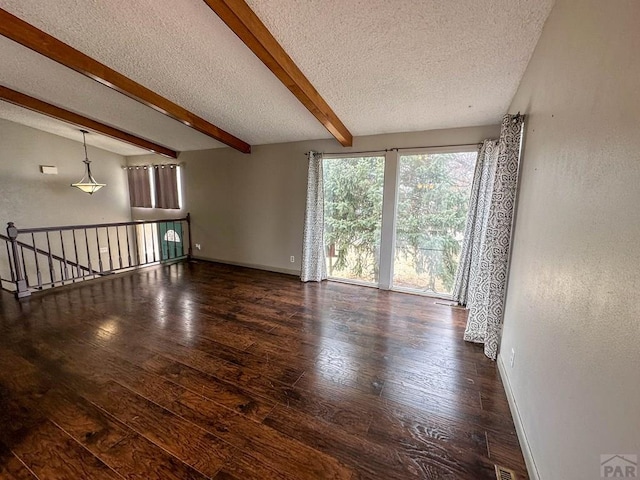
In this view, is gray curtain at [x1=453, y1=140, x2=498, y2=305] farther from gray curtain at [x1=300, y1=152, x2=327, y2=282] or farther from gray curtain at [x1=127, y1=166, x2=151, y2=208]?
gray curtain at [x1=127, y1=166, x2=151, y2=208]

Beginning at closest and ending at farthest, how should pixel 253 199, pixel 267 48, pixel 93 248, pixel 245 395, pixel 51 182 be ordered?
pixel 245 395 → pixel 267 48 → pixel 253 199 → pixel 51 182 → pixel 93 248

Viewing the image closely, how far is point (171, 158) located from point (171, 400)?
18.2 feet

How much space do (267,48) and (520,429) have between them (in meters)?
3.08

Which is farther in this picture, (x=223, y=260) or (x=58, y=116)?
(x=223, y=260)

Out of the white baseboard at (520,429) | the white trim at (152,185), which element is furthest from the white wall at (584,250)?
the white trim at (152,185)

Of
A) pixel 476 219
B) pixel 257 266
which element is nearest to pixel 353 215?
pixel 476 219

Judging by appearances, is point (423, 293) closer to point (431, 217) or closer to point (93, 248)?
point (431, 217)

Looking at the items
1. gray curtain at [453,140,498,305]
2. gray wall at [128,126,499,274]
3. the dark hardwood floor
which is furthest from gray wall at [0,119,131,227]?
gray curtain at [453,140,498,305]

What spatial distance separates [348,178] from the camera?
14.1ft

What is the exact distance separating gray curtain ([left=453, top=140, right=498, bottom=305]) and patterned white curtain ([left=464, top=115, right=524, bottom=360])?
26.2 inches

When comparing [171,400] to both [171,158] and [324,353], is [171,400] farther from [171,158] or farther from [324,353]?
[171,158]

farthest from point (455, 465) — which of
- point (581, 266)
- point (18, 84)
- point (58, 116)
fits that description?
point (58, 116)

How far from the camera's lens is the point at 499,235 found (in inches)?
88.7

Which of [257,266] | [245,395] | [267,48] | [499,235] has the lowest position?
[245,395]
